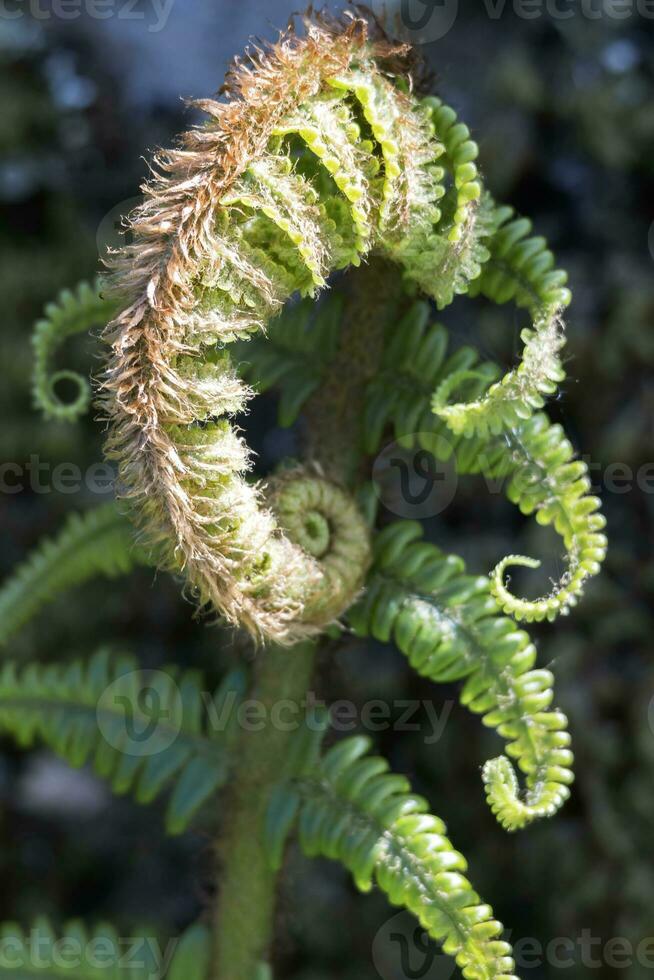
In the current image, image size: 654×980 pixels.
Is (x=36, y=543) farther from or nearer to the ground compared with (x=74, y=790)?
farther from the ground

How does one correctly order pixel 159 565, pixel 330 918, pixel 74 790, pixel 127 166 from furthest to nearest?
Answer: pixel 74 790
pixel 127 166
pixel 330 918
pixel 159 565

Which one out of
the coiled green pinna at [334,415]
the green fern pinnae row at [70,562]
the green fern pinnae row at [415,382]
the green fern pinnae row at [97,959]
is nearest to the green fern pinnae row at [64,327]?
the coiled green pinna at [334,415]

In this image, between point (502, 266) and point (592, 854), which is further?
point (592, 854)

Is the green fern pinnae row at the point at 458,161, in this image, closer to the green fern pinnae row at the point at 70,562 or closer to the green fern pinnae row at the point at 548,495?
the green fern pinnae row at the point at 548,495

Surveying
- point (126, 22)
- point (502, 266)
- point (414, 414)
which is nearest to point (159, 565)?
point (414, 414)

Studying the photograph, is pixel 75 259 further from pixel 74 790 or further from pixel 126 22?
pixel 74 790

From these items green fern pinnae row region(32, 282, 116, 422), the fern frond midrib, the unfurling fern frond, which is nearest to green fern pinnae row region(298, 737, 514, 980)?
the fern frond midrib

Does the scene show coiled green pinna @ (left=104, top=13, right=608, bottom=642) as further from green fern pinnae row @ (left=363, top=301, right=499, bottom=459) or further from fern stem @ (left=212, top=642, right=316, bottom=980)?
fern stem @ (left=212, top=642, right=316, bottom=980)
